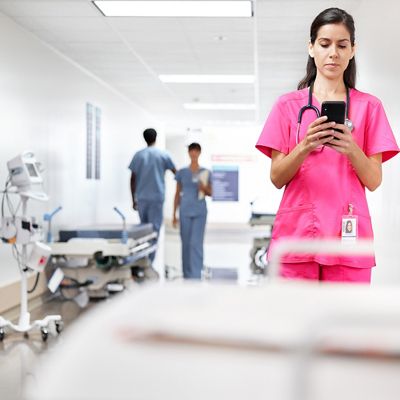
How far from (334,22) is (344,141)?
306 mm

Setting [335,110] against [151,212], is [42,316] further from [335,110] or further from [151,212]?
[335,110]

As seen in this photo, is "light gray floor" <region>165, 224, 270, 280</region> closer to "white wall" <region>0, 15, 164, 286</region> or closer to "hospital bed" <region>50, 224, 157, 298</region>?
"white wall" <region>0, 15, 164, 286</region>

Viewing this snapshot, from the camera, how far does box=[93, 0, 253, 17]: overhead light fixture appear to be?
15.5ft

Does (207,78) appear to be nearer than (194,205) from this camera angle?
No

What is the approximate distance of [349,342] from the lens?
605mm

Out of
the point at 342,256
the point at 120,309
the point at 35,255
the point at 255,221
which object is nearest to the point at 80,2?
the point at 35,255

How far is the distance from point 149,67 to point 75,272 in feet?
Answer: 8.23

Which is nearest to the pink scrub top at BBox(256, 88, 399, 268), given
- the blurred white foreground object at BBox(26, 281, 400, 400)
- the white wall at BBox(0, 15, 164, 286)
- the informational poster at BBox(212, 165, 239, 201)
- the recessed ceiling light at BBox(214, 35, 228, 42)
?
the blurred white foreground object at BBox(26, 281, 400, 400)

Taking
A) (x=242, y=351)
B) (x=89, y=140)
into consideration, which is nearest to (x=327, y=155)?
(x=242, y=351)

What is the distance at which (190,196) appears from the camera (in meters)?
6.75

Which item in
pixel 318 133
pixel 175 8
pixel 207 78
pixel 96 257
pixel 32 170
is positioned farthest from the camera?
pixel 207 78

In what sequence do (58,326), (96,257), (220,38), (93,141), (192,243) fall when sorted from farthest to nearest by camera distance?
1. (93,141)
2. (192,243)
3. (220,38)
4. (96,257)
5. (58,326)

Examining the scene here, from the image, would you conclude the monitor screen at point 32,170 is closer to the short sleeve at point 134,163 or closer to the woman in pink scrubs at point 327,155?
the woman in pink scrubs at point 327,155

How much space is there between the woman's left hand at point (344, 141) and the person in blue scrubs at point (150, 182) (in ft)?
17.7
